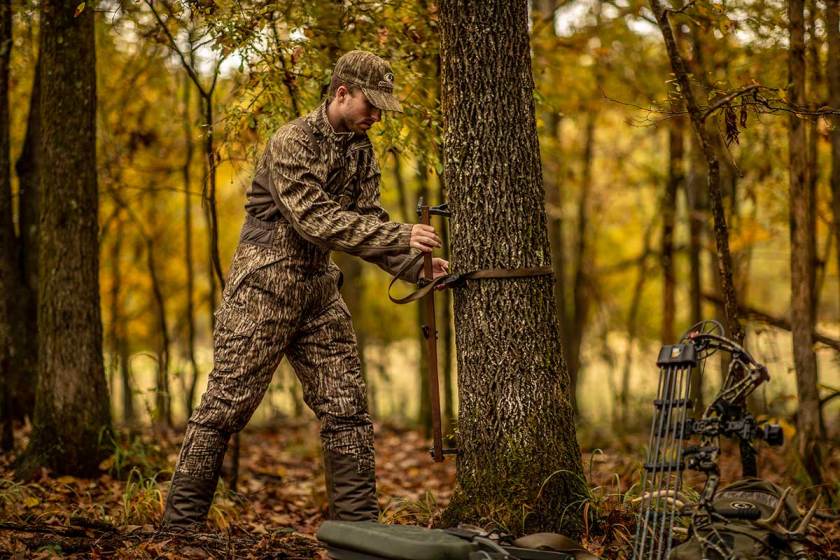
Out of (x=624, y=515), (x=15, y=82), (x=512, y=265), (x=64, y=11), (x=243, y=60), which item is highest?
(x=15, y=82)

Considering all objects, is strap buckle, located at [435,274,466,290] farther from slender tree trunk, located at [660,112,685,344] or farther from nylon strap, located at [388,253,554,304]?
slender tree trunk, located at [660,112,685,344]

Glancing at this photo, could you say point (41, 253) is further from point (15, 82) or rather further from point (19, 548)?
point (15, 82)

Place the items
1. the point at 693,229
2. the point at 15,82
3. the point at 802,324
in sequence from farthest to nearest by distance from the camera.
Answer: the point at 693,229
the point at 15,82
the point at 802,324

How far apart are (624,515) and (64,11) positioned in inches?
190

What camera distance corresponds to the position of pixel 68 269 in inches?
241

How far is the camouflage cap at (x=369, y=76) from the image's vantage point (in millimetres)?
4191

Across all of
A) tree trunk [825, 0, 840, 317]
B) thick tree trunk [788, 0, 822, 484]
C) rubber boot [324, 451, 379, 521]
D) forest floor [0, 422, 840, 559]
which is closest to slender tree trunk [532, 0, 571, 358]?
forest floor [0, 422, 840, 559]

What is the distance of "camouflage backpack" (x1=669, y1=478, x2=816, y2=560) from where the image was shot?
3.10 meters

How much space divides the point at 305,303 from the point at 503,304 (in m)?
0.96

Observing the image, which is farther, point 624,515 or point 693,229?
point 693,229

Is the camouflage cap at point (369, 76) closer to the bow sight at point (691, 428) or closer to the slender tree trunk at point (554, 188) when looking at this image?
the bow sight at point (691, 428)

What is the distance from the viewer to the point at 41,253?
6238 mm

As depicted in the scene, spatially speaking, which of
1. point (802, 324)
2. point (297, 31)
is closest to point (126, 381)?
point (297, 31)

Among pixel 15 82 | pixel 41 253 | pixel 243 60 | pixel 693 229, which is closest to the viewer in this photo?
pixel 243 60
